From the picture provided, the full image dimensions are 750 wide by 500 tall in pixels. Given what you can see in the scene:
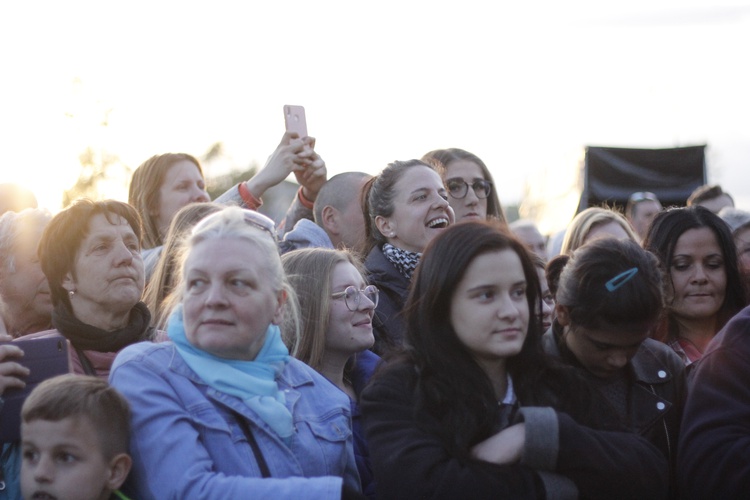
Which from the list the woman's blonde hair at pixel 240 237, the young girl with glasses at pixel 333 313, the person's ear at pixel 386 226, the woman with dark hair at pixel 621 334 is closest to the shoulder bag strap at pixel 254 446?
the woman's blonde hair at pixel 240 237

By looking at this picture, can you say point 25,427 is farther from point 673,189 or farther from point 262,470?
point 673,189

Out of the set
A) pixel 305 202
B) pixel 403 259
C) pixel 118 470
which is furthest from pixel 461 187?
pixel 118 470

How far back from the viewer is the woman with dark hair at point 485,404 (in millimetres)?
3207

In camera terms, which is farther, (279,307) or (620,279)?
(620,279)

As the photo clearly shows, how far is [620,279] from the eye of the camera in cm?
385

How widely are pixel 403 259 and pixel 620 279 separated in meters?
1.65

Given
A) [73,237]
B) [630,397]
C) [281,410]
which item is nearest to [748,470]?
[630,397]

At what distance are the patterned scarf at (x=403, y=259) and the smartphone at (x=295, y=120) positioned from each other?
1.38 m

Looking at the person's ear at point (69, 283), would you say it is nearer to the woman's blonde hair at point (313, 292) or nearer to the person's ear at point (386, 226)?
the woman's blonde hair at point (313, 292)

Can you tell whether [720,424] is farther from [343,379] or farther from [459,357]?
[343,379]

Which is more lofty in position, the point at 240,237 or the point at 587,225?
the point at 240,237

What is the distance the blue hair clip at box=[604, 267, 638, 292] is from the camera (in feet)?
12.6

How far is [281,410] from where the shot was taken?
11.2ft

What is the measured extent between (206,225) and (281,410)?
0.75 meters
